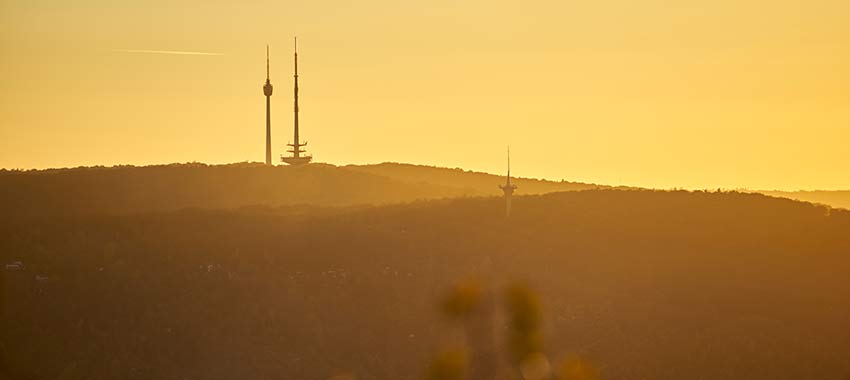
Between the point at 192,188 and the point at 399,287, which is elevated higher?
the point at 192,188

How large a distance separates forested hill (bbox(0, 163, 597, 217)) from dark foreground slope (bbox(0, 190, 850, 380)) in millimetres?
13585

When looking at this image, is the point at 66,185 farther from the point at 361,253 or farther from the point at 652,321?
the point at 652,321

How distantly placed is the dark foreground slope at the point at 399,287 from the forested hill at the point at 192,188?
13.6 m

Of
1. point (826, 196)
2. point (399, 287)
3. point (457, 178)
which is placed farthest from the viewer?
point (826, 196)

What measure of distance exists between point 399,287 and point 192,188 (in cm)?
3393

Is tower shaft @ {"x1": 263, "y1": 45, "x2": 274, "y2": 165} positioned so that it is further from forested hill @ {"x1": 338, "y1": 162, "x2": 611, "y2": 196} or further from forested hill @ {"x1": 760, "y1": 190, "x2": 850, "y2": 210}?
forested hill @ {"x1": 760, "y1": 190, "x2": 850, "y2": 210}

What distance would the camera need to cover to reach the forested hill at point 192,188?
254 ft

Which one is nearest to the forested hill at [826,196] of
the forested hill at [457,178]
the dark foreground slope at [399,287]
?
the forested hill at [457,178]

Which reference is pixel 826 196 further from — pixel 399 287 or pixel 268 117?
pixel 399 287

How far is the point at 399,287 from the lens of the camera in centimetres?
5719

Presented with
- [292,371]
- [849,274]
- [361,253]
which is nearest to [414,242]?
[361,253]

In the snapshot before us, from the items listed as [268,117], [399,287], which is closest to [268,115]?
[268,117]

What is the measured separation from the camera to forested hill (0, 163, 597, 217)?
77438mm

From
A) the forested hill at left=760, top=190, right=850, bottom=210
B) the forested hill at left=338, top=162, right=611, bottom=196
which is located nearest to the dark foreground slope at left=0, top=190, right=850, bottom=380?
the forested hill at left=338, top=162, right=611, bottom=196
